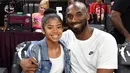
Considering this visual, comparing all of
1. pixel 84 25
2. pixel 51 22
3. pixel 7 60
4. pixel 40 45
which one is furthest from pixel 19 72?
pixel 7 60

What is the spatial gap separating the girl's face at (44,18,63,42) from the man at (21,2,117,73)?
11 cm

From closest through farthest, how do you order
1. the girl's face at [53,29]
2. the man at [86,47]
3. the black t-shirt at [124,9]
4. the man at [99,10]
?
1. the man at [86,47]
2. the girl's face at [53,29]
3. the black t-shirt at [124,9]
4. the man at [99,10]

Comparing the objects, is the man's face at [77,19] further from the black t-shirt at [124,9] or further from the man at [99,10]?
the man at [99,10]

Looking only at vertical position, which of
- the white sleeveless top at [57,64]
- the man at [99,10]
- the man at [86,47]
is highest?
the man at [86,47]

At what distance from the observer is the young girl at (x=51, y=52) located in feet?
7.34

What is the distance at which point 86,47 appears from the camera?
87.5 inches

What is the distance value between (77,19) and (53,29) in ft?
0.69

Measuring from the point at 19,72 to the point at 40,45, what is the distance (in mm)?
387

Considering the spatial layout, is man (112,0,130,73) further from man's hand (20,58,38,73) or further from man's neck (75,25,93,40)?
man's hand (20,58,38,73)

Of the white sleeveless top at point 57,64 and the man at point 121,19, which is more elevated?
the man at point 121,19

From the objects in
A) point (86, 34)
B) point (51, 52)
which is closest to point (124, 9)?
point (86, 34)

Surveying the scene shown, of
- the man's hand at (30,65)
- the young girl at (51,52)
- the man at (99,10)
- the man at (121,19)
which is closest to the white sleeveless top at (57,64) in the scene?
the young girl at (51,52)

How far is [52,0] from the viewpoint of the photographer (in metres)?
6.18

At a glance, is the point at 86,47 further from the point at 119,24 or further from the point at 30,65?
the point at 119,24
